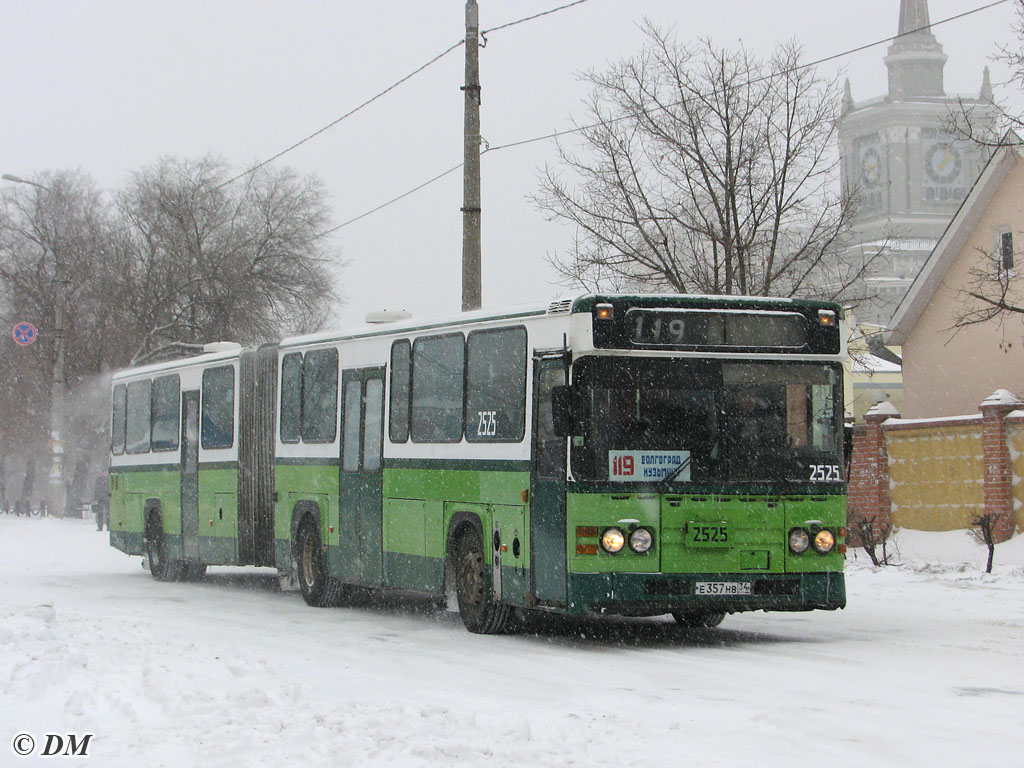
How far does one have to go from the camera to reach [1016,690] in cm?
1013

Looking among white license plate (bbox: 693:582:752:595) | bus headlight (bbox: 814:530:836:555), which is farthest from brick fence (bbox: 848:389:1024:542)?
white license plate (bbox: 693:582:752:595)

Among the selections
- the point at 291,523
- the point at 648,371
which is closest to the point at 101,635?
the point at 648,371

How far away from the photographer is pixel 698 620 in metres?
15.1

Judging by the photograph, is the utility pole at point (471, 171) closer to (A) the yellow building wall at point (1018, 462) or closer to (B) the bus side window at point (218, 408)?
(B) the bus side window at point (218, 408)

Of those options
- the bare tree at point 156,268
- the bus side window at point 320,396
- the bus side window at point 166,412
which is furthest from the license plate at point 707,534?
the bare tree at point 156,268

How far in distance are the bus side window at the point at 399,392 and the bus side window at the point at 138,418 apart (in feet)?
28.1

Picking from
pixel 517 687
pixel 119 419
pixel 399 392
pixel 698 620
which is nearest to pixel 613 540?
pixel 517 687

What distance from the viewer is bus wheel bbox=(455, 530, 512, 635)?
14.2m

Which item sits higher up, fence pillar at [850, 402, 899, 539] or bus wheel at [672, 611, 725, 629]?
fence pillar at [850, 402, 899, 539]

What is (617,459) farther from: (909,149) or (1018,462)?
(909,149)

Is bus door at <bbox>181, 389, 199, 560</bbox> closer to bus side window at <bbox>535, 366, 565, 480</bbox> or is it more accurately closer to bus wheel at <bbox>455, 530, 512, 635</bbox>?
bus wheel at <bbox>455, 530, 512, 635</bbox>

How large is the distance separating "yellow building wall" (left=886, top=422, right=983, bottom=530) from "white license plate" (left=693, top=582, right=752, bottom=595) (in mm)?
11929

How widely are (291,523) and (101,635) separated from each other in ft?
19.8

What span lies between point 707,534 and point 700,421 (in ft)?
3.02
